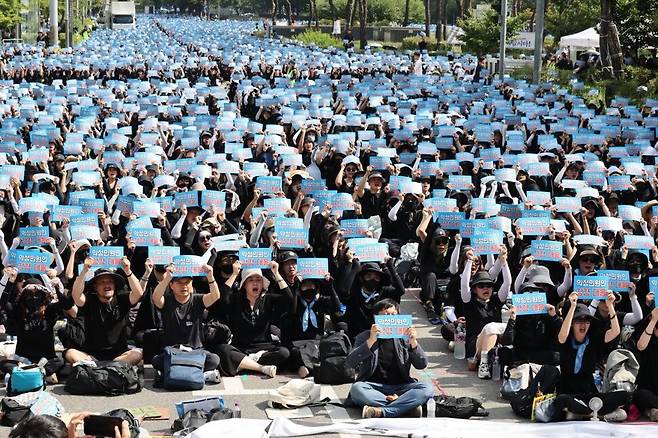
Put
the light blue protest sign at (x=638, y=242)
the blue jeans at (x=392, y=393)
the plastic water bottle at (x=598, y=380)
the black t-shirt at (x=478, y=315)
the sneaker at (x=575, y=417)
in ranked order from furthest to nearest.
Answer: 1. the light blue protest sign at (x=638, y=242)
2. the black t-shirt at (x=478, y=315)
3. the plastic water bottle at (x=598, y=380)
4. the blue jeans at (x=392, y=393)
5. the sneaker at (x=575, y=417)

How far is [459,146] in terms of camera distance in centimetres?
2422

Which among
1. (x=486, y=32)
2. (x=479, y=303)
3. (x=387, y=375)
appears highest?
(x=486, y=32)

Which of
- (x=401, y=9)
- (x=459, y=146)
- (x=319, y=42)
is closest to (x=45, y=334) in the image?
(x=459, y=146)

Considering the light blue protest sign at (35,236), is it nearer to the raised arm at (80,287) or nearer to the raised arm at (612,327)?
the raised arm at (80,287)

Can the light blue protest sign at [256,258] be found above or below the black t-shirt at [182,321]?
above

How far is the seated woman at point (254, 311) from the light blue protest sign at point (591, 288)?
9.71 ft

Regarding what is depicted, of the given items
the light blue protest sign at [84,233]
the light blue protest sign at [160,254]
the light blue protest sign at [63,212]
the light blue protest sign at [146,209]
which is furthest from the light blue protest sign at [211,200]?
the light blue protest sign at [160,254]

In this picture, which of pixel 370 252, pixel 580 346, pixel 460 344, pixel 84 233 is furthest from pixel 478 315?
pixel 84 233

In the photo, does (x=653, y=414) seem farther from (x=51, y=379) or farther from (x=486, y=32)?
(x=486, y=32)

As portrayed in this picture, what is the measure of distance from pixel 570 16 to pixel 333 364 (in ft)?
168

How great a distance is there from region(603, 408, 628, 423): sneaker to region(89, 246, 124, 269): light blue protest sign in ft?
16.1

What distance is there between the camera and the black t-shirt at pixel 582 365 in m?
12.0

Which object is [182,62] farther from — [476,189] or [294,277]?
[294,277]

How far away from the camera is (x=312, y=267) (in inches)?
531
